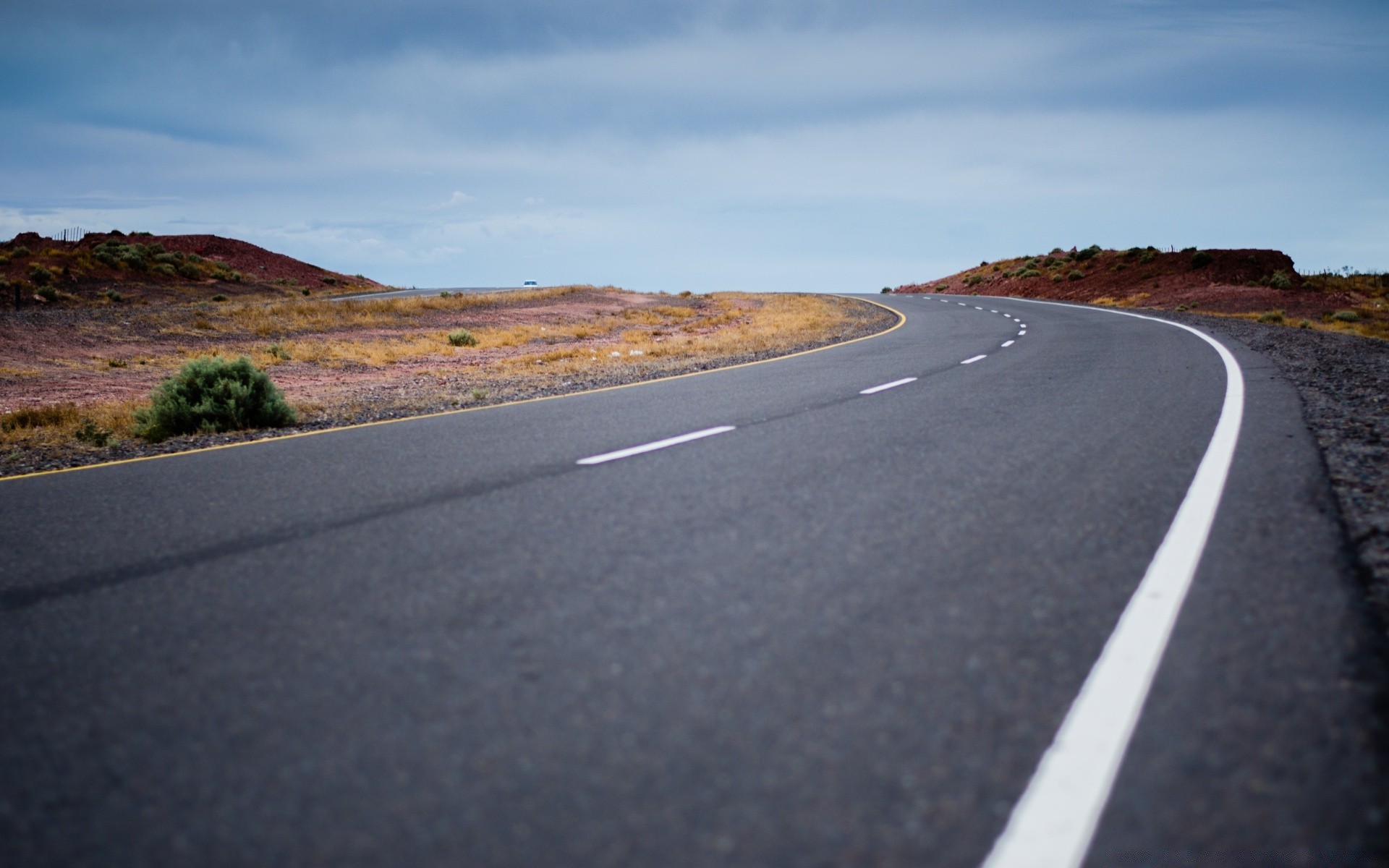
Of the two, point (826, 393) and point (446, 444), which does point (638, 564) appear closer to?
Answer: point (446, 444)

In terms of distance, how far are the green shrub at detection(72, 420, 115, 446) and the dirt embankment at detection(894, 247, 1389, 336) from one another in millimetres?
27949

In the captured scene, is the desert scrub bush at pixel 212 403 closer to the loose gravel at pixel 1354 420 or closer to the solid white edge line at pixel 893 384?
the solid white edge line at pixel 893 384

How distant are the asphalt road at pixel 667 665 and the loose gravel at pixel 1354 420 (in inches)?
7.4

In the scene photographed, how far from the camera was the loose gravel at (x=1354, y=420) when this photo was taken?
390 centimetres

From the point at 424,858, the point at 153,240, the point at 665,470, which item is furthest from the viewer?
the point at 153,240

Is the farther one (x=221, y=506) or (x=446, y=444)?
(x=446, y=444)

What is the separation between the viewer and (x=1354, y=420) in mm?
7371

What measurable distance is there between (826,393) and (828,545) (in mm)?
5899

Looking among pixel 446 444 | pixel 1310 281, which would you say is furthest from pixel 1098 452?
pixel 1310 281

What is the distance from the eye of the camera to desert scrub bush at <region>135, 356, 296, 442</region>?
32.4 feet

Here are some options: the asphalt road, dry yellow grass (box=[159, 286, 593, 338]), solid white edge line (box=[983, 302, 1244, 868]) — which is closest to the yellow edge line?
the asphalt road

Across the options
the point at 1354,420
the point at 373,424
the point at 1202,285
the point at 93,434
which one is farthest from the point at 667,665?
the point at 1202,285

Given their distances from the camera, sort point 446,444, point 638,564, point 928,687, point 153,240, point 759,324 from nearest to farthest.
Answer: point 928,687, point 638,564, point 446,444, point 759,324, point 153,240

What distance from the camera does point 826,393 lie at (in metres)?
9.64
